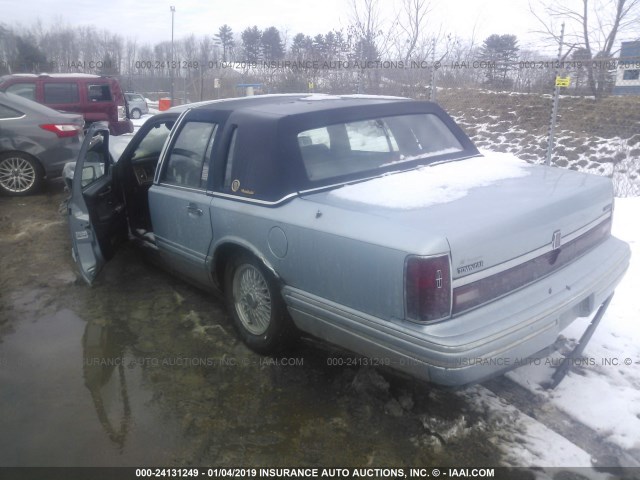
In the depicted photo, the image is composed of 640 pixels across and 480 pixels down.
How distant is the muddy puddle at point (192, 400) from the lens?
2.63 metres

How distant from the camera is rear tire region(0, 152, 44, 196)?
782 cm

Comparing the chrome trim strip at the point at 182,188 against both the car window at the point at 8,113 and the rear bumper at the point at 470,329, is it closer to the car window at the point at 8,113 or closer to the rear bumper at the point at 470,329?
the rear bumper at the point at 470,329

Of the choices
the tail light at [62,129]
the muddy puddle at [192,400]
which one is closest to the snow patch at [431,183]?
the muddy puddle at [192,400]

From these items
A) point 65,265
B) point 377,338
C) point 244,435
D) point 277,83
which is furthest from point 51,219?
point 277,83

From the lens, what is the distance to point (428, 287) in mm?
2324

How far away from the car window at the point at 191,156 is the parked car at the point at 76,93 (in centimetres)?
945

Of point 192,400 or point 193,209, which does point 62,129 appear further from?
point 192,400

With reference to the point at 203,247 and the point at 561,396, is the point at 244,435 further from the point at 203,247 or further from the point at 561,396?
the point at 561,396

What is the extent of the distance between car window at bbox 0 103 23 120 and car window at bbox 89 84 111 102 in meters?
5.80

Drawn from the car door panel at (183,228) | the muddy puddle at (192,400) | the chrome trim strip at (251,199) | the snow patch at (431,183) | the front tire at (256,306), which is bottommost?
the muddy puddle at (192,400)

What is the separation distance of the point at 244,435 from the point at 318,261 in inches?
39.1

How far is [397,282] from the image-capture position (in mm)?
2396

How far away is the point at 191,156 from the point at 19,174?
533 cm

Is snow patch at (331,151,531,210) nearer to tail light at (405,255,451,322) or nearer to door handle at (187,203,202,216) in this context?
tail light at (405,255,451,322)
